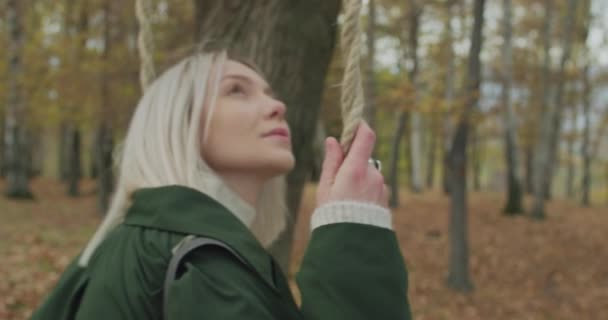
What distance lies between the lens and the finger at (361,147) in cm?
127

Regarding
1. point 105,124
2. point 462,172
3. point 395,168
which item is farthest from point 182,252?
point 395,168

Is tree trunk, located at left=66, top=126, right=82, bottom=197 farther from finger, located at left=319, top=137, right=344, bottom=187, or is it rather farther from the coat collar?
finger, located at left=319, top=137, right=344, bottom=187

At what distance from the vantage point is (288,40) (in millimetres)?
3314

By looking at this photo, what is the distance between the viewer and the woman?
118 centimetres

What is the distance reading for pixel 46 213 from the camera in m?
13.2

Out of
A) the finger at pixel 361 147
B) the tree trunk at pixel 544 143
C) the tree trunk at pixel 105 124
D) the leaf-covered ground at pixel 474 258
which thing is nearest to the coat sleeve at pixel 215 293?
the finger at pixel 361 147

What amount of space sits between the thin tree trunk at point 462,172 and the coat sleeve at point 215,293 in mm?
6875

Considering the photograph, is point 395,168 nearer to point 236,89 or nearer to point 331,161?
point 236,89

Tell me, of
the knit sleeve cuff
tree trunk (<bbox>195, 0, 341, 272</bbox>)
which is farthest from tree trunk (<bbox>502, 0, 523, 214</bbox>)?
the knit sleeve cuff

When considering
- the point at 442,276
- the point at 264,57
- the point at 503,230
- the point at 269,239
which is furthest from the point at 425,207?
the point at 269,239

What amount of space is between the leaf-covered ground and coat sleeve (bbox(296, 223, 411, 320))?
4.80 m

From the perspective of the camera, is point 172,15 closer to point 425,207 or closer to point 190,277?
point 425,207

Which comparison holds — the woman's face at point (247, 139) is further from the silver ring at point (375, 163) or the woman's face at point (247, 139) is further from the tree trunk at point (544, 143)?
the tree trunk at point (544, 143)

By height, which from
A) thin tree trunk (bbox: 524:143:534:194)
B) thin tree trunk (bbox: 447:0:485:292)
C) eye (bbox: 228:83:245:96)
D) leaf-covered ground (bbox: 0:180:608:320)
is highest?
eye (bbox: 228:83:245:96)
